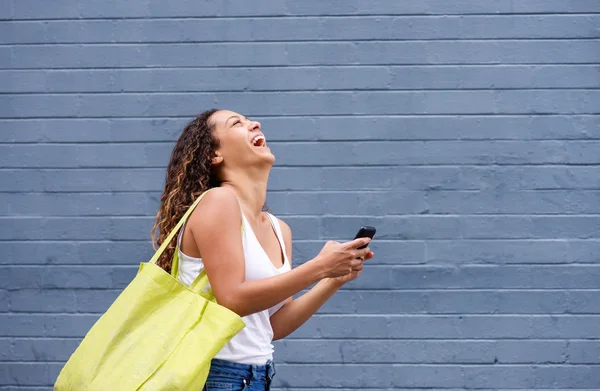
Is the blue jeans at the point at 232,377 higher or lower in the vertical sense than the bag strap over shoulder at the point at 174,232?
lower

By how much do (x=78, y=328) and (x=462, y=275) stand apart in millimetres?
2268

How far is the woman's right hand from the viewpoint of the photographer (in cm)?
241

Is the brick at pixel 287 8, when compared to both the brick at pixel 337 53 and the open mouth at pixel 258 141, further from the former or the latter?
the open mouth at pixel 258 141

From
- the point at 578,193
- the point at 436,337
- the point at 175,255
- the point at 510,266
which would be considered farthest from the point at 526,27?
the point at 175,255

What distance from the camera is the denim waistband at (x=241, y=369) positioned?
96.0 inches

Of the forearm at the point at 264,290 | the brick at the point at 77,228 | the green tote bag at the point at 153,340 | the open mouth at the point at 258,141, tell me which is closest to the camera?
the green tote bag at the point at 153,340

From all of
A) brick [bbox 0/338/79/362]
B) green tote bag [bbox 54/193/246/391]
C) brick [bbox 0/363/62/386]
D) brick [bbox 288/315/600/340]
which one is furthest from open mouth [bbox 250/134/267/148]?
brick [bbox 0/363/62/386]

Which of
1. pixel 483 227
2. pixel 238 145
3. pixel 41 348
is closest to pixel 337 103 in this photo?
pixel 483 227

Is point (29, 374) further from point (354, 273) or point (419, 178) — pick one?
point (354, 273)

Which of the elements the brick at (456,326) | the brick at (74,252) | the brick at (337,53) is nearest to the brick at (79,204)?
the brick at (74,252)

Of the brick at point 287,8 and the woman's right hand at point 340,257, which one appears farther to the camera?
the brick at point 287,8

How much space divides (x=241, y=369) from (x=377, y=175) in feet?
8.03

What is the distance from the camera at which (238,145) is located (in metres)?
2.72

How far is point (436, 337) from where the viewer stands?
4.75 meters
